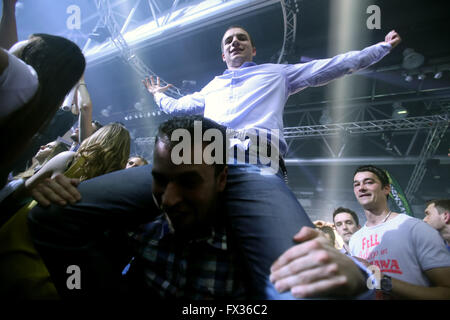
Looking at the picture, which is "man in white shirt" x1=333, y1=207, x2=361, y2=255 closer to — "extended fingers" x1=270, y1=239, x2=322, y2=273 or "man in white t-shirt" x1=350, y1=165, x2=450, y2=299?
"man in white t-shirt" x1=350, y1=165, x2=450, y2=299

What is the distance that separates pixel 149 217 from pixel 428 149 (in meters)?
6.95

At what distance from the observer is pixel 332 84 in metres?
5.54

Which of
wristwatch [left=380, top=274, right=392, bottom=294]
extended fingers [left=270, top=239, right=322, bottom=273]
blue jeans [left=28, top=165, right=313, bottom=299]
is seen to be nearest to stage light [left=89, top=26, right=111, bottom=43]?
blue jeans [left=28, top=165, right=313, bottom=299]

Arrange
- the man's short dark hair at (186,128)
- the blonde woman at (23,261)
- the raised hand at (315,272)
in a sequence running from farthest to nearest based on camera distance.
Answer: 1. the man's short dark hair at (186,128)
2. the blonde woman at (23,261)
3. the raised hand at (315,272)

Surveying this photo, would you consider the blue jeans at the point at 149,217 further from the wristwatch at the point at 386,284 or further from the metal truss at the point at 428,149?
the metal truss at the point at 428,149

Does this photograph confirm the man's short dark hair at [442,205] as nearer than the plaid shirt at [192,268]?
No

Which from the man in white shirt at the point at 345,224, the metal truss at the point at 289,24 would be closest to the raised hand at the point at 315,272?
the man in white shirt at the point at 345,224

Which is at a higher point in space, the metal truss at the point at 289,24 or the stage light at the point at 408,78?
the metal truss at the point at 289,24

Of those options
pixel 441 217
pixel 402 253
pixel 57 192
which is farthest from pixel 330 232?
pixel 57 192

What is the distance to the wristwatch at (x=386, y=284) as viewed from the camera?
1.52 meters

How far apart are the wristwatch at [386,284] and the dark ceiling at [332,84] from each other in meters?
4.41

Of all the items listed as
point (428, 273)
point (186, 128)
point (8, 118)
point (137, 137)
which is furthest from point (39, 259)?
point (137, 137)

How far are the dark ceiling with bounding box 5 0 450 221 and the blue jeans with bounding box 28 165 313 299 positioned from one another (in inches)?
172

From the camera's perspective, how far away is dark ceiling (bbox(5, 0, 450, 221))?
15.0ft
